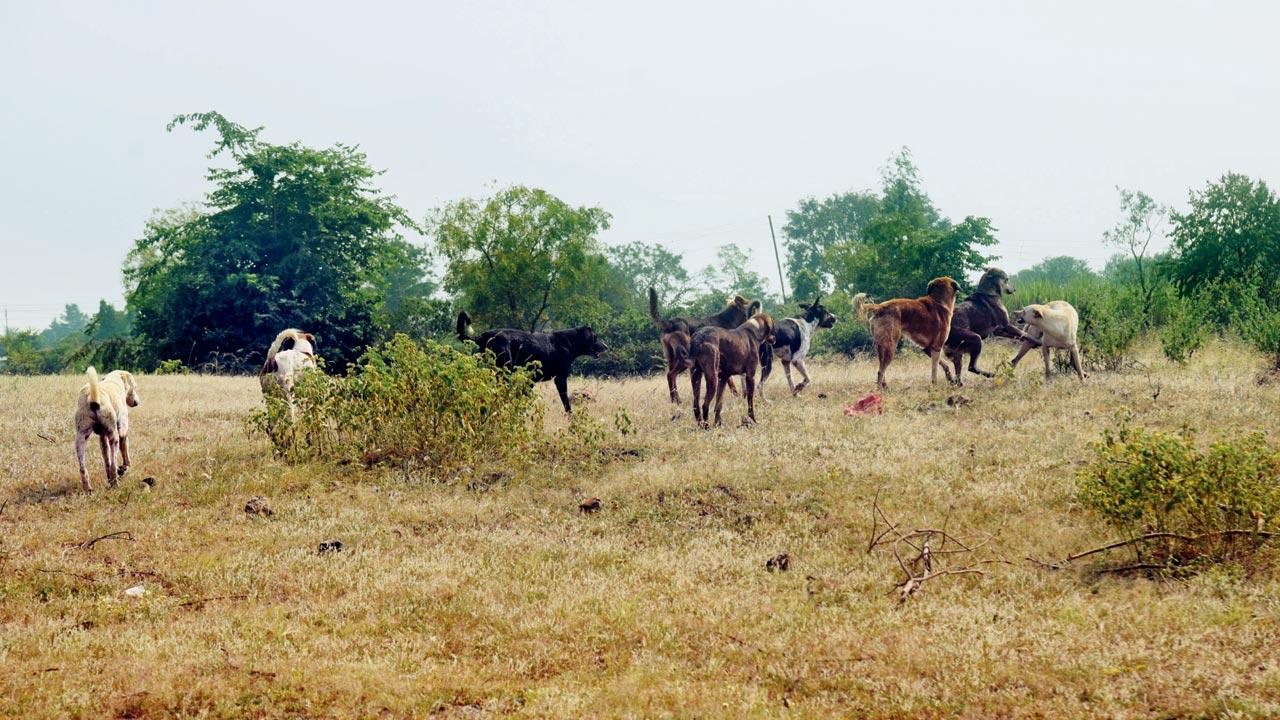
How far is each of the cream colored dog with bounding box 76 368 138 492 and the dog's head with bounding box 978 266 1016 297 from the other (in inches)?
615

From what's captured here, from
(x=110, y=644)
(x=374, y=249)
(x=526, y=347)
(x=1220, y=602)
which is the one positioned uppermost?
(x=374, y=249)

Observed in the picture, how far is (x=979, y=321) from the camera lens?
18969 mm

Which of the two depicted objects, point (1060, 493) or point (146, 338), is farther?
point (146, 338)

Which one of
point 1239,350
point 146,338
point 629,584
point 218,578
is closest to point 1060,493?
point 629,584

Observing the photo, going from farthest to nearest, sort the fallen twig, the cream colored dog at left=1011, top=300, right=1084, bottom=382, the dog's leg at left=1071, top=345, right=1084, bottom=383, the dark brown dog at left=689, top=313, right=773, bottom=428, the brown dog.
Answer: the brown dog < the dog's leg at left=1071, top=345, right=1084, bottom=383 < the cream colored dog at left=1011, top=300, right=1084, bottom=382 < the dark brown dog at left=689, top=313, right=773, bottom=428 < the fallen twig

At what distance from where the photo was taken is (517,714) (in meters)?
5.19

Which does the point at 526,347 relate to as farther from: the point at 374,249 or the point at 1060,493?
the point at 374,249

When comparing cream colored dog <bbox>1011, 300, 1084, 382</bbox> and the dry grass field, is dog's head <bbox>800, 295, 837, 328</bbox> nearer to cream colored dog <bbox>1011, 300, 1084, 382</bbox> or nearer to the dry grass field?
cream colored dog <bbox>1011, 300, 1084, 382</bbox>

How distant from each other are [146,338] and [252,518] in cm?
3144

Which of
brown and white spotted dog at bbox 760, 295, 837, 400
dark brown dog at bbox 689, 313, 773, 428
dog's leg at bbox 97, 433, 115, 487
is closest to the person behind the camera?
dog's leg at bbox 97, 433, 115, 487

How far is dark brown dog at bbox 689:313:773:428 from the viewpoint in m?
14.5

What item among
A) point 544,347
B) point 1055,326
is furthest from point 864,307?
point 544,347

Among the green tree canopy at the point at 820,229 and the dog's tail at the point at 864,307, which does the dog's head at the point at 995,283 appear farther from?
the green tree canopy at the point at 820,229

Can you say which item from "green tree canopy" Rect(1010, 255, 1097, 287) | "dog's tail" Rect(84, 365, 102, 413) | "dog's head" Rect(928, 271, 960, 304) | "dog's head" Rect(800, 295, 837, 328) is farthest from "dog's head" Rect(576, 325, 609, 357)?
"green tree canopy" Rect(1010, 255, 1097, 287)
